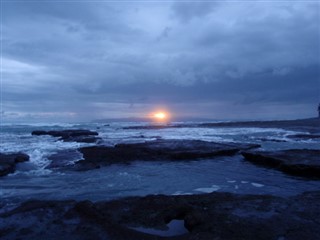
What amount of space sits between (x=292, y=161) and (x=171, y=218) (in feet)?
40.1

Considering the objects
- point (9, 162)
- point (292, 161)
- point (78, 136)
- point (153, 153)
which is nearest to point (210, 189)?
point (292, 161)

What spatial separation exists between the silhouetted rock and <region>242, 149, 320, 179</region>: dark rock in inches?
220

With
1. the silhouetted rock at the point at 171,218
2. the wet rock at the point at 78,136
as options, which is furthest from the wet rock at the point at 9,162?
the wet rock at the point at 78,136

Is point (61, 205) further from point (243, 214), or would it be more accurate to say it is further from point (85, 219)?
point (243, 214)

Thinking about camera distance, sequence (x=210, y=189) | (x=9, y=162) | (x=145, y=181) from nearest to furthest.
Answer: (x=210, y=189) → (x=145, y=181) → (x=9, y=162)

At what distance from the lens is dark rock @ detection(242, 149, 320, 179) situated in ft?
59.3

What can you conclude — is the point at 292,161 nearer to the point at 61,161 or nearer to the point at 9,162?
the point at 61,161

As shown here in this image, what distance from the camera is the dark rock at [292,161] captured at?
18.1 m

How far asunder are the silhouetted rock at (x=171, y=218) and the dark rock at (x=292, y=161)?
18.3ft

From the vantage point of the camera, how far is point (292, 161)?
65.2ft

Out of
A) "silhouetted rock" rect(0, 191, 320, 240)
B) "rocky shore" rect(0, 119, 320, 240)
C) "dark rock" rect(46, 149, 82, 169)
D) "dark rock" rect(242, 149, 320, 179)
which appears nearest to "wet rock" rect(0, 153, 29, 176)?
"dark rock" rect(46, 149, 82, 169)

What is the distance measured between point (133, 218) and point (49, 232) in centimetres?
264

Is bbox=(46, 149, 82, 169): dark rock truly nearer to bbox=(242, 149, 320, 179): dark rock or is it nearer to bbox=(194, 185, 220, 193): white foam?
bbox=(194, 185, 220, 193): white foam

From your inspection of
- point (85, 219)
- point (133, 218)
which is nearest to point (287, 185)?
point (133, 218)
